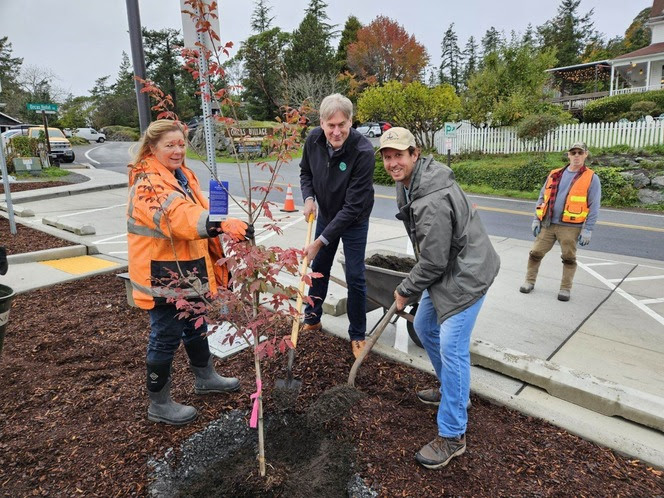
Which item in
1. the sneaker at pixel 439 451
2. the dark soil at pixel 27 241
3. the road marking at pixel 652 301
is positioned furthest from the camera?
the dark soil at pixel 27 241

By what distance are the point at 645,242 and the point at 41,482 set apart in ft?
30.9

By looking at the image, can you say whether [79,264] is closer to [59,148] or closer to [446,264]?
[446,264]

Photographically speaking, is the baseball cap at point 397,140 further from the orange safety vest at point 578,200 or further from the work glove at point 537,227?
the work glove at point 537,227

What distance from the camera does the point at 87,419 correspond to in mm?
2768

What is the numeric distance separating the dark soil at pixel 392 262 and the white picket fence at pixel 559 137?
11.7 metres

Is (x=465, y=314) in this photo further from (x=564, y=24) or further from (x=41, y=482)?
(x=564, y=24)

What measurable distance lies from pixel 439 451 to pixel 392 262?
187cm

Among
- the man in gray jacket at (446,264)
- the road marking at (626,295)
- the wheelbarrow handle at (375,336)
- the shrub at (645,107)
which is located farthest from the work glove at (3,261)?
the shrub at (645,107)

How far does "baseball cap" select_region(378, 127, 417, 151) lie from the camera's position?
238 centimetres

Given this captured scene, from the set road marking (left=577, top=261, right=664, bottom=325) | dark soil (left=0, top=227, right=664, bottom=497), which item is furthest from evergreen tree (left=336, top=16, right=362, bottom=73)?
dark soil (left=0, top=227, right=664, bottom=497)

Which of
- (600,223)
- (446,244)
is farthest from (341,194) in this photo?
(600,223)

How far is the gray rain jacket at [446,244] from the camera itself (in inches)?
89.2

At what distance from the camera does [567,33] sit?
2114 inches

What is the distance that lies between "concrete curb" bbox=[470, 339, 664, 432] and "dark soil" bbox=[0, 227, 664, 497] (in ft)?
1.25
